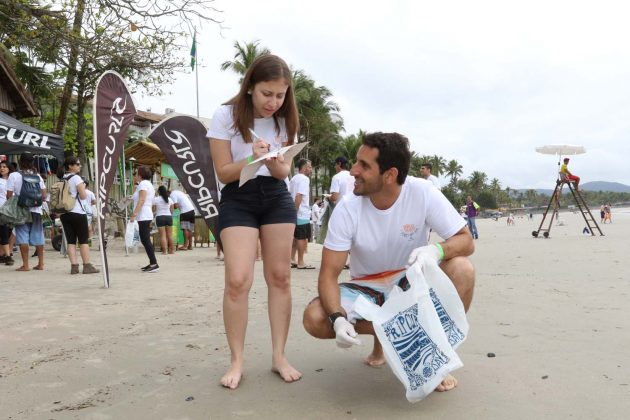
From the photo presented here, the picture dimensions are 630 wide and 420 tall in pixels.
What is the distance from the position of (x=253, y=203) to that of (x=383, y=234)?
2.21 feet

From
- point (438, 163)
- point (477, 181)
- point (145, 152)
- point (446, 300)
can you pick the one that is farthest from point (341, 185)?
point (477, 181)

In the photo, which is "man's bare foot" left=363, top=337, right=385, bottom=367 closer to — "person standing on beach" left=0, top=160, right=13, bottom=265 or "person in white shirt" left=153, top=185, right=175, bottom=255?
"person standing on beach" left=0, top=160, right=13, bottom=265

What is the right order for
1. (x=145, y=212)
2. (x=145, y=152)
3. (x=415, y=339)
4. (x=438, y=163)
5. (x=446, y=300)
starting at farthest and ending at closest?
(x=438, y=163), (x=145, y=152), (x=145, y=212), (x=446, y=300), (x=415, y=339)

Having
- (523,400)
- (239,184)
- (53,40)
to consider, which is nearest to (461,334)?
(523,400)

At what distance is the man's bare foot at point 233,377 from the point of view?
2453mm

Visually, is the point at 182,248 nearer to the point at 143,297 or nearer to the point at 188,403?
the point at 143,297

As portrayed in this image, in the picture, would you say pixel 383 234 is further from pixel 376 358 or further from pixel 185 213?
pixel 185 213

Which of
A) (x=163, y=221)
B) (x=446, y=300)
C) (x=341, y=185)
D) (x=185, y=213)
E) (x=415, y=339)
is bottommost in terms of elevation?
(x=415, y=339)

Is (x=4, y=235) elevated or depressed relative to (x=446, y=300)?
elevated

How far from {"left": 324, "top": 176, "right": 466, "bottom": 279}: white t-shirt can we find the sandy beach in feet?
Result: 2.22

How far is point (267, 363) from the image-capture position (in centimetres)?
287

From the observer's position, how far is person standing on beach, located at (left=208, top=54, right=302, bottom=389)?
2535mm

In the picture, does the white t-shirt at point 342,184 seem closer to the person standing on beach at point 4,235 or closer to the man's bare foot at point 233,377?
the man's bare foot at point 233,377

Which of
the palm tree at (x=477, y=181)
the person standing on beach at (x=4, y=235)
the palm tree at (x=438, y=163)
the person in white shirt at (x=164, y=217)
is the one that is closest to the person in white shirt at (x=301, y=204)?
the person in white shirt at (x=164, y=217)
